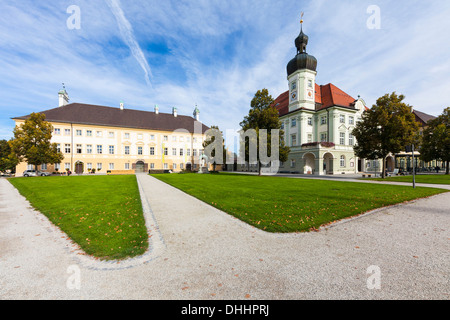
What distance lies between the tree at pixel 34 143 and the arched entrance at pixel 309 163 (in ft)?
145

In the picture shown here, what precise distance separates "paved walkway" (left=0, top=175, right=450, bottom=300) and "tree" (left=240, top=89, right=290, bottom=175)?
20423 millimetres

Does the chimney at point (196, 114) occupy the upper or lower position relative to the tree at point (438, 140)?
upper

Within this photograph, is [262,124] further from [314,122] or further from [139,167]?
[139,167]

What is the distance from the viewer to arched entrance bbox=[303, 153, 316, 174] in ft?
119

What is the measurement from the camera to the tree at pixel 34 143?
29062 mm

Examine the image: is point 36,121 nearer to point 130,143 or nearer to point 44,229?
point 130,143

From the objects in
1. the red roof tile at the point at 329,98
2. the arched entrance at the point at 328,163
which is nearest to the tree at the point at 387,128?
the arched entrance at the point at 328,163

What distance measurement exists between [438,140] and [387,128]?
644 inches

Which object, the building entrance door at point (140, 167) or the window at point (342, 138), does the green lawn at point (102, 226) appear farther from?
the window at point (342, 138)

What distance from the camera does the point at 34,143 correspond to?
3017cm

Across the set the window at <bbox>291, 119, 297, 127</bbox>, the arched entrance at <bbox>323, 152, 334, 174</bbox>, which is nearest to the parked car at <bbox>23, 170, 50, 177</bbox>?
the window at <bbox>291, 119, 297, 127</bbox>

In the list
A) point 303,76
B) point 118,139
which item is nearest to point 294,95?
point 303,76
